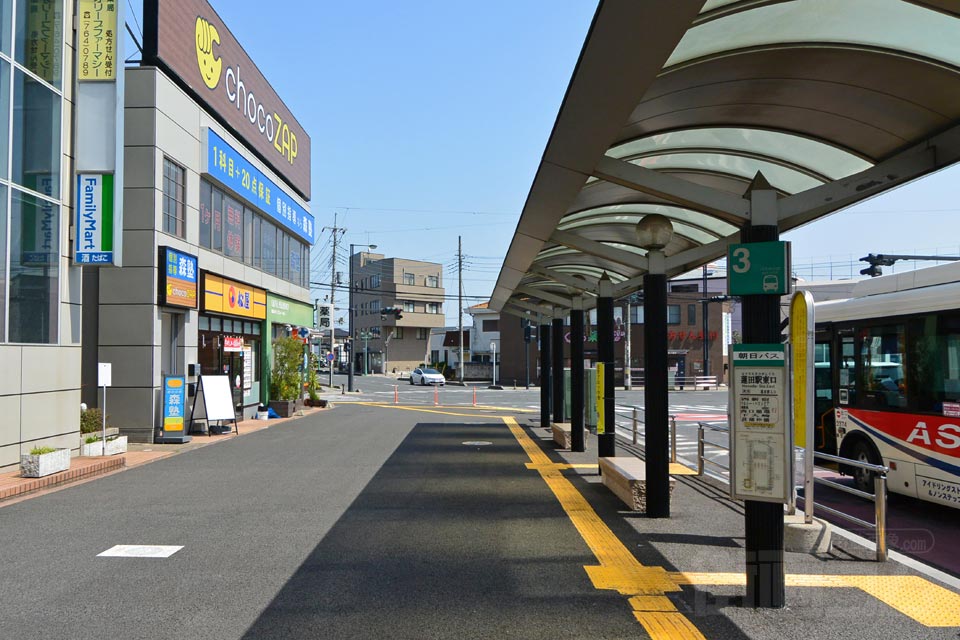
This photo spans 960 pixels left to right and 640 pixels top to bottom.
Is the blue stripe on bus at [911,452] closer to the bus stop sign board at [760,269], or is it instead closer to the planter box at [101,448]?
the bus stop sign board at [760,269]

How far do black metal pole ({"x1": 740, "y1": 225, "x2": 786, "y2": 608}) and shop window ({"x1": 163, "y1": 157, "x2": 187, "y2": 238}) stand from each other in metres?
14.9

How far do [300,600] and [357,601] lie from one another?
45 centimetres

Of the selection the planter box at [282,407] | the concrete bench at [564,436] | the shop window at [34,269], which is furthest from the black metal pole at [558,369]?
the shop window at [34,269]

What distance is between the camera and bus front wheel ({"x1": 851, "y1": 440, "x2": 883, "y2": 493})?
9.70 meters

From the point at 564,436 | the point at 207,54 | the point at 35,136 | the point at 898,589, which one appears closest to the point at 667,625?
the point at 898,589

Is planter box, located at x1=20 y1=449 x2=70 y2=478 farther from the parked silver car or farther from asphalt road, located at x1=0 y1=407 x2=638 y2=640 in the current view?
the parked silver car

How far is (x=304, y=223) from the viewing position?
3112cm

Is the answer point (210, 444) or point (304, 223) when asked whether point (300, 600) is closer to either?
point (210, 444)

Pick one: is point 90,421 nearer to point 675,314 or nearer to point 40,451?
point 40,451

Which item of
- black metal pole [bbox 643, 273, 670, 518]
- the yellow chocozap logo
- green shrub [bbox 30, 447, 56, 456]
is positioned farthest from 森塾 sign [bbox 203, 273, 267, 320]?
black metal pole [bbox 643, 273, 670, 518]

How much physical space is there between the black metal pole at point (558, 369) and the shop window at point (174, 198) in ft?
31.8

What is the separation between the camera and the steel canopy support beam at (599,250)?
29.5ft

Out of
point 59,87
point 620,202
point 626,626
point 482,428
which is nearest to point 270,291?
point 482,428

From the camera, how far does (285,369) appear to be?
24859 millimetres
